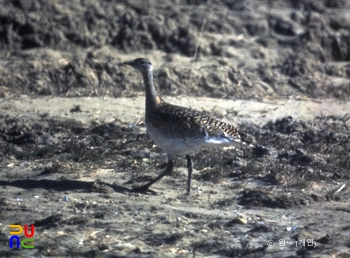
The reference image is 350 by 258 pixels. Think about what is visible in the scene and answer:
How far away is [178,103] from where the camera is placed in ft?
36.5

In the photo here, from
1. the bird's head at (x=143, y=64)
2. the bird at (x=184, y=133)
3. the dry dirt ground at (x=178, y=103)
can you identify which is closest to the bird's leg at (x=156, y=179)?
the bird at (x=184, y=133)

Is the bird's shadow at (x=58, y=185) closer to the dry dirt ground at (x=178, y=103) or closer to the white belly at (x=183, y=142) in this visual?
the dry dirt ground at (x=178, y=103)

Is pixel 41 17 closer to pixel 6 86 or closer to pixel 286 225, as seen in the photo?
pixel 6 86

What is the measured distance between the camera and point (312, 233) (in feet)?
23.1

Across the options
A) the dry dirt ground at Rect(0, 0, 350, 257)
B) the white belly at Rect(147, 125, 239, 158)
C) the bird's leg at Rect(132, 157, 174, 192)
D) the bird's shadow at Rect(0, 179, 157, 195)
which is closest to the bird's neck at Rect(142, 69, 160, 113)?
the white belly at Rect(147, 125, 239, 158)

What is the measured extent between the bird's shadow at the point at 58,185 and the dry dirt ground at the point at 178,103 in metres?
0.02

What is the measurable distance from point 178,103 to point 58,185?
136 inches

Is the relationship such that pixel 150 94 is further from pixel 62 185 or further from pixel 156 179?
pixel 62 185

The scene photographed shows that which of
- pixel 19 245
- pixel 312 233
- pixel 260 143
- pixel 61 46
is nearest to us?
pixel 19 245

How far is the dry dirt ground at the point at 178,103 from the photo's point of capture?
6.95 meters

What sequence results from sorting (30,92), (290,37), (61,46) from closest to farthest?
(30,92) → (61,46) → (290,37)

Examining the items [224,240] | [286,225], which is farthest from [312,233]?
[224,240]

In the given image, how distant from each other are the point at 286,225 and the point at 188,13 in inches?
249

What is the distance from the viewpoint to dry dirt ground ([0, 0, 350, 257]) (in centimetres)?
695
